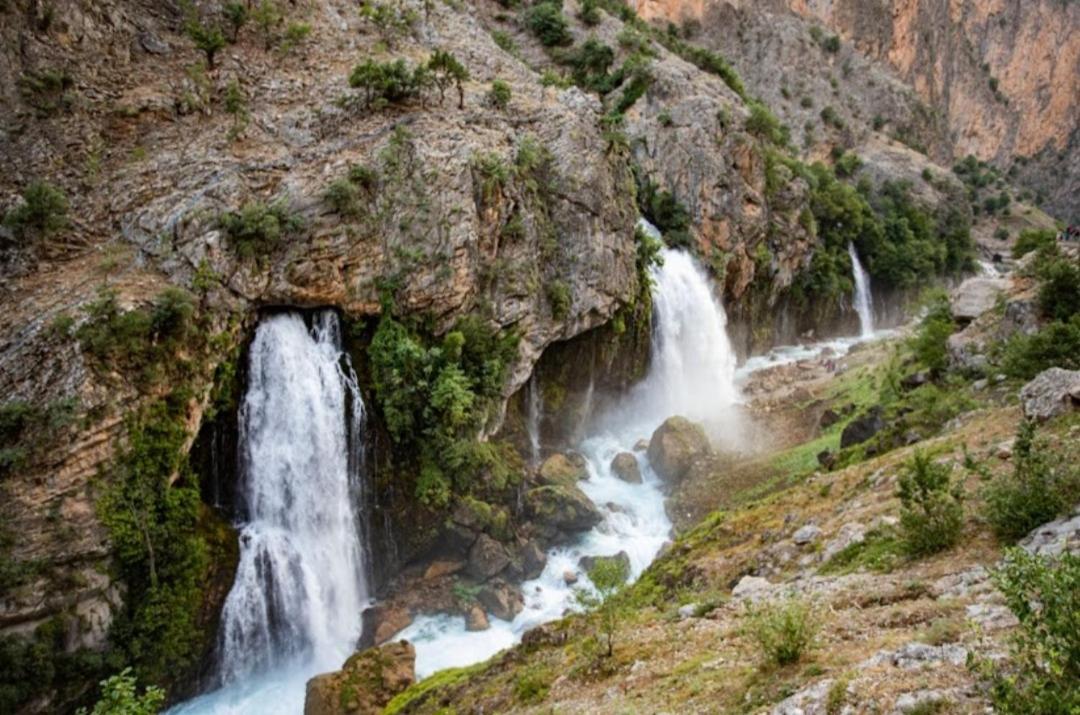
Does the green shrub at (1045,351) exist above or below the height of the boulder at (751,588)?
above

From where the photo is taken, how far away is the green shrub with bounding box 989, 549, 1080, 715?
137 inches

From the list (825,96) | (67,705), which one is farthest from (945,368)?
(825,96)

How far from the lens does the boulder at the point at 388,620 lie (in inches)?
615

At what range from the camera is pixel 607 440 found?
85.0 ft

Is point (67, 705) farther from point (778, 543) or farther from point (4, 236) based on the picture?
point (778, 543)

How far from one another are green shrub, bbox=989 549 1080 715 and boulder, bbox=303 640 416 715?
10898mm

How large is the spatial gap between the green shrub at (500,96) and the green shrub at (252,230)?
10793 millimetres

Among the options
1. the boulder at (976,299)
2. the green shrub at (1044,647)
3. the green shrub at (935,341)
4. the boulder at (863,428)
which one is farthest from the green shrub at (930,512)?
the boulder at (976,299)

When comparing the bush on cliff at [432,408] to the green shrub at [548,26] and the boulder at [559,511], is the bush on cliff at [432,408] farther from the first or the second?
the green shrub at [548,26]

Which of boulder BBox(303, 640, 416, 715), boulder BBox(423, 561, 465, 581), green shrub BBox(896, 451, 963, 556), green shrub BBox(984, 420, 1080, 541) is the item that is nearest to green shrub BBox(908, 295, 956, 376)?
green shrub BBox(896, 451, 963, 556)

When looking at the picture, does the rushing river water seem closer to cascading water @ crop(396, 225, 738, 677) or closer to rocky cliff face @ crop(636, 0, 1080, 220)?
cascading water @ crop(396, 225, 738, 677)

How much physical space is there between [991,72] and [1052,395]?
3796 inches

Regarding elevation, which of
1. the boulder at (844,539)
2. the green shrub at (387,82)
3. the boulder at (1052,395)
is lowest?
the boulder at (844,539)

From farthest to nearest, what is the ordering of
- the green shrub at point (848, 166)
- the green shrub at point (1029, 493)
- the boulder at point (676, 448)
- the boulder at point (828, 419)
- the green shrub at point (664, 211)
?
the green shrub at point (848, 166) → the green shrub at point (664, 211) → the boulder at point (828, 419) → the boulder at point (676, 448) → the green shrub at point (1029, 493)
